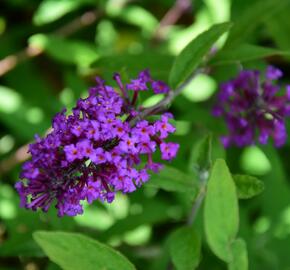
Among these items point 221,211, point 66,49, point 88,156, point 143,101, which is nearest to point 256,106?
point 143,101

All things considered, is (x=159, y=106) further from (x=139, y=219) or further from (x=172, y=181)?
(x=139, y=219)

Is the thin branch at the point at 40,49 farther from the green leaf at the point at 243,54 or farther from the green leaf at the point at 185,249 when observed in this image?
the green leaf at the point at 185,249

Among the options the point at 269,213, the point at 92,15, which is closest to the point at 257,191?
the point at 269,213

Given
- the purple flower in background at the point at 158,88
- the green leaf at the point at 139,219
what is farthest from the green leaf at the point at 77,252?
the green leaf at the point at 139,219

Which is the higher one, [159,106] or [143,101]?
[159,106]

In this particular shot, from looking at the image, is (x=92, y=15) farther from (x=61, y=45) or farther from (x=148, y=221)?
(x=148, y=221)
